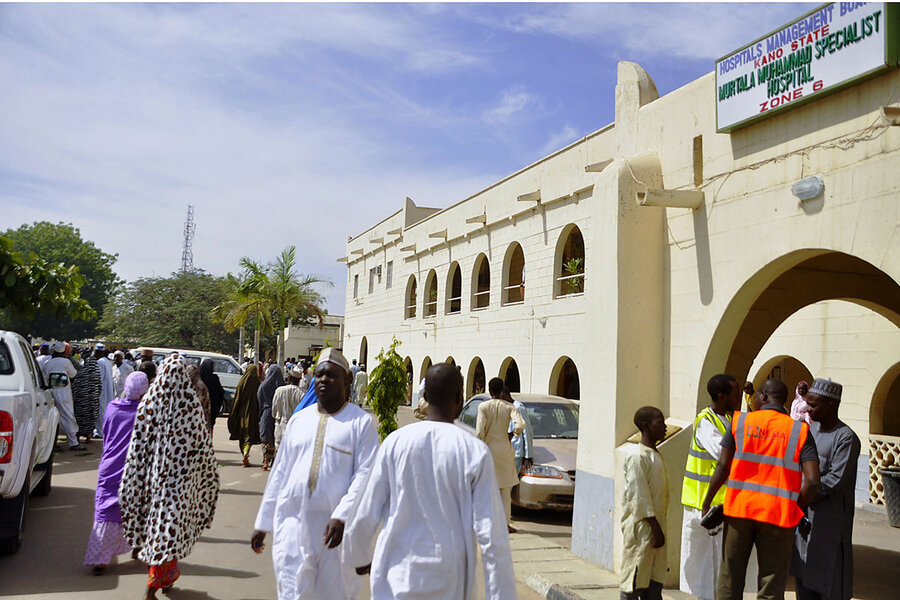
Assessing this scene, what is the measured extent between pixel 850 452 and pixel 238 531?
6230mm

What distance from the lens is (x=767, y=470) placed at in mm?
5078

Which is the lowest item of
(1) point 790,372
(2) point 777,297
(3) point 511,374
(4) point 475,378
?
(4) point 475,378

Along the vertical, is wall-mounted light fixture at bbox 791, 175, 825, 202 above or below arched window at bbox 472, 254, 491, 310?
below

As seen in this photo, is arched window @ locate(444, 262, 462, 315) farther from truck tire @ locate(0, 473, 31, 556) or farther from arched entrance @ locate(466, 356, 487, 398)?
truck tire @ locate(0, 473, 31, 556)

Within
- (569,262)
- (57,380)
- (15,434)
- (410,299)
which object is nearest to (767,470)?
(15,434)

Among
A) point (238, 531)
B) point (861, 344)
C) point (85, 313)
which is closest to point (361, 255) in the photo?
point (85, 313)

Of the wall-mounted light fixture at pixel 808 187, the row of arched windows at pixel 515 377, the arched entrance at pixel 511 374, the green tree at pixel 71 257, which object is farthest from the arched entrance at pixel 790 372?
the green tree at pixel 71 257

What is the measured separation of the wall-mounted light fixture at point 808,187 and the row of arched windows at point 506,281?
11.7m

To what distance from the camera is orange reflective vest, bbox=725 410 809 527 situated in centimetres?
503

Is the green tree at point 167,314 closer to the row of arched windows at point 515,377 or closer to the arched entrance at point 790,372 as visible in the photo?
the row of arched windows at point 515,377

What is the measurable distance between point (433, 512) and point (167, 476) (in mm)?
3491

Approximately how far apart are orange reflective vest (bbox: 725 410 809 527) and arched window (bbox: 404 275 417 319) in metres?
24.3

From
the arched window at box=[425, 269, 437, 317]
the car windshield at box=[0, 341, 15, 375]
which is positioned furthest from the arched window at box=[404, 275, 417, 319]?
the car windshield at box=[0, 341, 15, 375]

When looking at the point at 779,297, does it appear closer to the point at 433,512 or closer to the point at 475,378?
the point at 433,512
